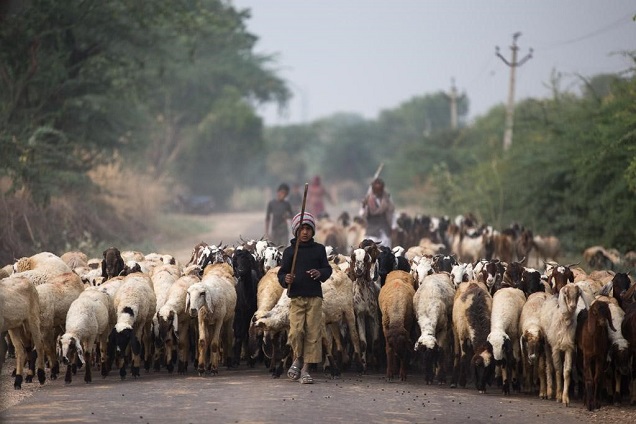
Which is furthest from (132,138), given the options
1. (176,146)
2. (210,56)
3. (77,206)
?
(210,56)

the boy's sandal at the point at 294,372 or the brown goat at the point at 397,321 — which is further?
the brown goat at the point at 397,321

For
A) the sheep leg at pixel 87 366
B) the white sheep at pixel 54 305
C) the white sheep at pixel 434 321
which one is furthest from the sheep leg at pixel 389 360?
the white sheep at pixel 54 305

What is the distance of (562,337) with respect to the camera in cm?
986

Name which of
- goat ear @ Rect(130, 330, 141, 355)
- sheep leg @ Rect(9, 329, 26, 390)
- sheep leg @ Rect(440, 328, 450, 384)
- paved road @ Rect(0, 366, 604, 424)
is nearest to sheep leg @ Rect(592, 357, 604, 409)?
paved road @ Rect(0, 366, 604, 424)

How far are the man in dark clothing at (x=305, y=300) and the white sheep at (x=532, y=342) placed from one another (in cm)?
200

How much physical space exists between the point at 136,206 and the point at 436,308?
19.8 meters

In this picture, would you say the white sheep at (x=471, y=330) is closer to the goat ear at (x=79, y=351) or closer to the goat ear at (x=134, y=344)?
the goat ear at (x=134, y=344)

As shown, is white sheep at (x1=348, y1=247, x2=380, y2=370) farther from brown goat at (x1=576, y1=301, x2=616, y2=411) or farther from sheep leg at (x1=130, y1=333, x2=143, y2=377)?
brown goat at (x1=576, y1=301, x2=616, y2=411)

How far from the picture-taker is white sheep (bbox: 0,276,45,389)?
9.88 m

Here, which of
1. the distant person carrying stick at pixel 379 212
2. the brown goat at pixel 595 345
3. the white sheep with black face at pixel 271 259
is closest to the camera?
the brown goat at pixel 595 345

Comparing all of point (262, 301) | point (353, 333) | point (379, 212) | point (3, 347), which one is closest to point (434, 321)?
point (353, 333)

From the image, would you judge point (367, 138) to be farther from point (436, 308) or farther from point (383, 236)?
point (436, 308)

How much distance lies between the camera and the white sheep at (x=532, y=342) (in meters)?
10.1

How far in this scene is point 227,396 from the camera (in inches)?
360
